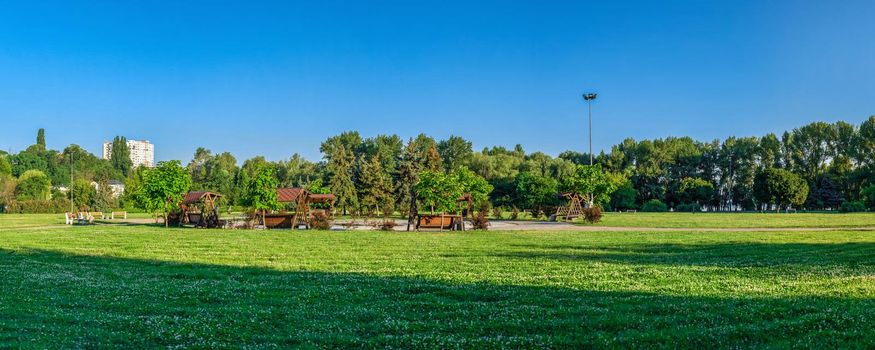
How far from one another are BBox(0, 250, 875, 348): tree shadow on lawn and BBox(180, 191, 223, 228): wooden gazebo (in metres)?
25.7

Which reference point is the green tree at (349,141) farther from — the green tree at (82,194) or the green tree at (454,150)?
the green tree at (82,194)

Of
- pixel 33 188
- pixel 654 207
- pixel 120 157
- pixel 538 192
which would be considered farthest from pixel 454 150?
pixel 120 157

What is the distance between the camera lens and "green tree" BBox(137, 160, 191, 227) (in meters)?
36.5

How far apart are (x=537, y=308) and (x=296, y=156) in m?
111

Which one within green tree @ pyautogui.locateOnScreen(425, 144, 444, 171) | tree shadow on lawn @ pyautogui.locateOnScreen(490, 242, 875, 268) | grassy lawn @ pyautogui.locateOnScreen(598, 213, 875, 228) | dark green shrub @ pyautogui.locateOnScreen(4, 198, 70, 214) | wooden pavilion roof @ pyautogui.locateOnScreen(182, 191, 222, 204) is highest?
green tree @ pyautogui.locateOnScreen(425, 144, 444, 171)

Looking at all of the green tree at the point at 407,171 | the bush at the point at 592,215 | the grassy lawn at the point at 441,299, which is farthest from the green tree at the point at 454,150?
the grassy lawn at the point at 441,299

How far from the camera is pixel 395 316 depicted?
8.63 m

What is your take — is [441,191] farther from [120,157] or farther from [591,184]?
[120,157]

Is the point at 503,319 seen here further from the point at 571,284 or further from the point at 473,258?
the point at 473,258

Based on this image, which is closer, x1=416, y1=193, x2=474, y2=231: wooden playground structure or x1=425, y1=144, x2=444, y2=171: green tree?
x1=416, y1=193, x2=474, y2=231: wooden playground structure

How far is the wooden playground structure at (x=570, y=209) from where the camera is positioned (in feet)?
160

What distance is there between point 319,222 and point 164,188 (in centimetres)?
1041

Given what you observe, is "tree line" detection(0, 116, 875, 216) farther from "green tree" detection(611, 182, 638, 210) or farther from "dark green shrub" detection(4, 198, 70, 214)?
"dark green shrub" detection(4, 198, 70, 214)

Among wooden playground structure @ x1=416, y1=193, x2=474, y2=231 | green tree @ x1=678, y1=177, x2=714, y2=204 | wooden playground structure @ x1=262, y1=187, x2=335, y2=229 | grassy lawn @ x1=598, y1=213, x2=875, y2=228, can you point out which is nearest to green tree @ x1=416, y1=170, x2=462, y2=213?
wooden playground structure @ x1=416, y1=193, x2=474, y2=231
